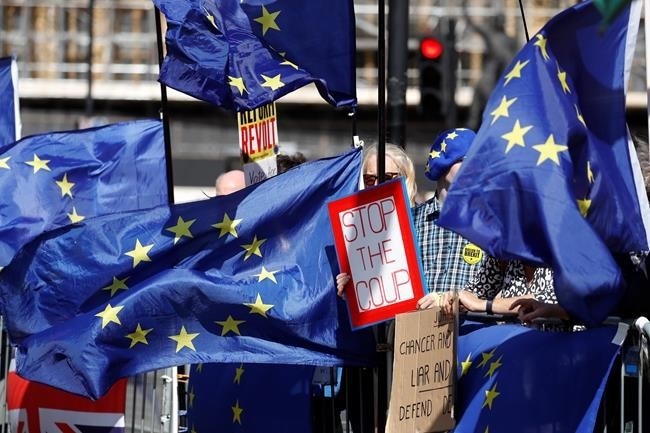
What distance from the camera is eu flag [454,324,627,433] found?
595 cm

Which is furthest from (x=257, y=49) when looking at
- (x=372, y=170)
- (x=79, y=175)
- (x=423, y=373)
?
(x=79, y=175)

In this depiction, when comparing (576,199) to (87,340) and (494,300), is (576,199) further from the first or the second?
(87,340)

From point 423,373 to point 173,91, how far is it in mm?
19218

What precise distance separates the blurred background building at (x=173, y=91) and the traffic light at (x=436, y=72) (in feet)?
18.3

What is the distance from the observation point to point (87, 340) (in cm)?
744

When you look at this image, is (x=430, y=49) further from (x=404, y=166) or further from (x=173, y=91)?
(x=404, y=166)

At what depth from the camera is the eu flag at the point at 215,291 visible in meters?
7.29

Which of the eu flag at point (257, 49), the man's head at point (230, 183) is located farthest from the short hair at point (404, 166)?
the man's head at point (230, 183)

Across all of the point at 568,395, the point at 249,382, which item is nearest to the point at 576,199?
the point at 568,395

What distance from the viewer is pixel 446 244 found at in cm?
740

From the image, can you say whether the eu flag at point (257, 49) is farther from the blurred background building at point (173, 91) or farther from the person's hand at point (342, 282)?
the blurred background building at point (173, 91)

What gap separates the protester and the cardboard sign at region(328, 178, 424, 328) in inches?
15.2

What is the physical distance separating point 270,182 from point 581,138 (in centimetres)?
194

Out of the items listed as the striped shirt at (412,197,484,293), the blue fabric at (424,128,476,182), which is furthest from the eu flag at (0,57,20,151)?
the blue fabric at (424,128,476,182)
